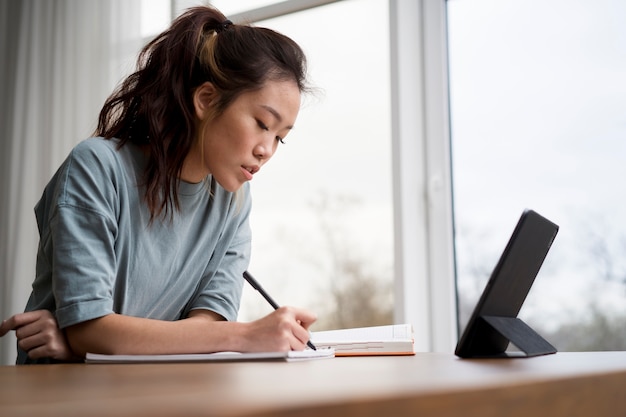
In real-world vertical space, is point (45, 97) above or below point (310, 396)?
Answer: above

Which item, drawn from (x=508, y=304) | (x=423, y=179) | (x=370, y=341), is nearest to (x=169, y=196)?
(x=370, y=341)

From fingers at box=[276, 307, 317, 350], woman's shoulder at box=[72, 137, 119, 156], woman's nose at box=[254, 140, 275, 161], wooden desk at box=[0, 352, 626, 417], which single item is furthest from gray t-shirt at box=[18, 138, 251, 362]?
wooden desk at box=[0, 352, 626, 417]

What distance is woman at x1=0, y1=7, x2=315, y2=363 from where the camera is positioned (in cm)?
117

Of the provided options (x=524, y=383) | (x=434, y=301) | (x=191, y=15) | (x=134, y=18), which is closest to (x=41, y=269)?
(x=191, y=15)

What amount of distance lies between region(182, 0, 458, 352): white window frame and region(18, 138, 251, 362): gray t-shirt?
124cm

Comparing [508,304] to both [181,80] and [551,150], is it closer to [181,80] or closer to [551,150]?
[181,80]

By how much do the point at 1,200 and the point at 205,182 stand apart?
100 inches

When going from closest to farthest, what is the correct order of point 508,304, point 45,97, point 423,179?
1. point 508,304
2. point 423,179
3. point 45,97

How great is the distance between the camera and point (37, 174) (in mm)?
3652

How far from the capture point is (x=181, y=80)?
149 cm

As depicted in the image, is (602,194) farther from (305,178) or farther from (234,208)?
(234,208)

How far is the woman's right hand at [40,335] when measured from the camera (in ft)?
3.90

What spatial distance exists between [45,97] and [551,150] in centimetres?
238

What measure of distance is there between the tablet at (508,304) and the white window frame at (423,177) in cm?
166
